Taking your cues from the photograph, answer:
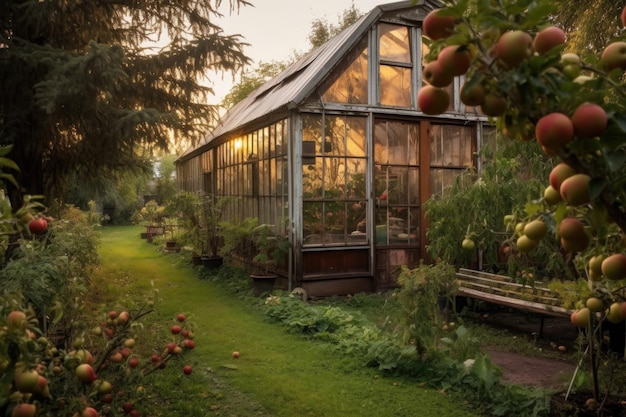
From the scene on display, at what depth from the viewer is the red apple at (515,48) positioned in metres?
1.12

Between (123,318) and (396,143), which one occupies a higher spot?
(396,143)

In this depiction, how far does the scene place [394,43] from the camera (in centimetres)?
1024

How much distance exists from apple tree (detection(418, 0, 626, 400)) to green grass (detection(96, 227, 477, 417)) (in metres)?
3.02

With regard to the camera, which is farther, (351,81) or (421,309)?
(351,81)

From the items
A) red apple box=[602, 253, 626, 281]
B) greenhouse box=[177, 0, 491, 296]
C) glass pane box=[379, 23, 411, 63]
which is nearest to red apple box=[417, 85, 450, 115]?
red apple box=[602, 253, 626, 281]

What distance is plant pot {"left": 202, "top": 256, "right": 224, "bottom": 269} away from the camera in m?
12.5

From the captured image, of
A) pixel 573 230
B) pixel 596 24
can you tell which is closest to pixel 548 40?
pixel 573 230

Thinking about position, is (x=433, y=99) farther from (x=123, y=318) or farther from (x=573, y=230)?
(x=123, y=318)

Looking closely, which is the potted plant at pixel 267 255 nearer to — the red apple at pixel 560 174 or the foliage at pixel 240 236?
the foliage at pixel 240 236

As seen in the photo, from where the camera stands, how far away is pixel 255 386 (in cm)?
518

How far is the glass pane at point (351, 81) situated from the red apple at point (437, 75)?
28.1 feet

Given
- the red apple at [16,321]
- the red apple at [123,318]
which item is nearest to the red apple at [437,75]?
the red apple at [16,321]

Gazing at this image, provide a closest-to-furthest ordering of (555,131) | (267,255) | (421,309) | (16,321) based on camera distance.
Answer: (555,131)
(16,321)
(421,309)
(267,255)

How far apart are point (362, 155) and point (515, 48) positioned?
29.1 feet
